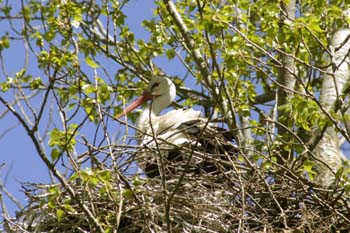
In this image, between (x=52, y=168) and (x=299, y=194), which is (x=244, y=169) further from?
(x=52, y=168)

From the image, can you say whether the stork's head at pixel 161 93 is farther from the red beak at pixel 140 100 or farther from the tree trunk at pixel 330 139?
the tree trunk at pixel 330 139

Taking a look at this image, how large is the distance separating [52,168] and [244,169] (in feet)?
7.48

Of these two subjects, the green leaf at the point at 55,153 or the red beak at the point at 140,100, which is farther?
the red beak at the point at 140,100

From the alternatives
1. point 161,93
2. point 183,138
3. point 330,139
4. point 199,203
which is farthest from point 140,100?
point 199,203

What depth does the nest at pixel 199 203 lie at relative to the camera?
826cm

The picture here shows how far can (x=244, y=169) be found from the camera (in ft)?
29.9

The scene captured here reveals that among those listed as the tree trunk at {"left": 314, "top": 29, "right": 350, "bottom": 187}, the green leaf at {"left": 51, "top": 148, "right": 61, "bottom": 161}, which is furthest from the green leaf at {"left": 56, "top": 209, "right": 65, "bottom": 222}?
the tree trunk at {"left": 314, "top": 29, "right": 350, "bottom": 187}

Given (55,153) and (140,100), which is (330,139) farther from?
(55,153)

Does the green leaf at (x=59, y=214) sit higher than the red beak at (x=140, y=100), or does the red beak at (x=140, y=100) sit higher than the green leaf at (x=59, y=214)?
the red beak at (x=140, y=100)

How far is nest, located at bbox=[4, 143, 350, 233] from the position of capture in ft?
27.1

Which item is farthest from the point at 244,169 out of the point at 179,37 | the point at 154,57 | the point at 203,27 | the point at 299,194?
the point at 154,57

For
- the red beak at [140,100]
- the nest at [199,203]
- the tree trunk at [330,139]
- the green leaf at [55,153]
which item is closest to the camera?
the green leaf at [55,153]

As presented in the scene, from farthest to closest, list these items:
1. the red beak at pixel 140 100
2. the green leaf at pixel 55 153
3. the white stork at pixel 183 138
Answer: the red beak at pixel 140 100 → the white stork at pixel 183 138 → the green leaf at pixel 55 153

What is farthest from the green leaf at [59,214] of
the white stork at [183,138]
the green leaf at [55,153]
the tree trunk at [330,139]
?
the tree trunk at [330,139]
